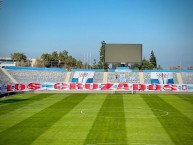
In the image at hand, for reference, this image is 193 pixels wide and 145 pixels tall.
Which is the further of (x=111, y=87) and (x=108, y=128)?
(x=111, y=87)

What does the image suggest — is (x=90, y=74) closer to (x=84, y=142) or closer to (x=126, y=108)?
(x=126, y=108)

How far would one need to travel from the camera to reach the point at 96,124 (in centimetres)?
2844

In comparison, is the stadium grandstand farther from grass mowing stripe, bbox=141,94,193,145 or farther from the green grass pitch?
grass mowing stripe, bbox=141,94,193,145

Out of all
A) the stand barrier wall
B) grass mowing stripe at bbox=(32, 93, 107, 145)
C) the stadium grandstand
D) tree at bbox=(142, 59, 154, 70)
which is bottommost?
grass mowing stripe at bbox=(32, 93, 107, 145)

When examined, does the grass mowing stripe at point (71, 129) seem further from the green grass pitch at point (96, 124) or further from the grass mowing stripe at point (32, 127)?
the grass mowing stripe at point (32, 127)

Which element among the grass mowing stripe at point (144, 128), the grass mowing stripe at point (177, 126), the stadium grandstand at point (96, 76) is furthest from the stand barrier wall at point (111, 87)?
the grass mowing stripe at point (177, 126)

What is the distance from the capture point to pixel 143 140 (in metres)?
22.9

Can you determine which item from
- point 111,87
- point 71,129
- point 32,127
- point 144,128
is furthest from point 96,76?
point 71,129

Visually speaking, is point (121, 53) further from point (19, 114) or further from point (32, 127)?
point (32, 127)

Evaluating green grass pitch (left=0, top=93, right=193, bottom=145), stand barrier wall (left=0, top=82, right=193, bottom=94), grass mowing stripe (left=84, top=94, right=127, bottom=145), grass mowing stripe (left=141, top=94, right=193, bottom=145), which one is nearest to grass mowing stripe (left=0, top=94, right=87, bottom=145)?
green grass pitch (left=0, top=93, right=193, bottom=145)

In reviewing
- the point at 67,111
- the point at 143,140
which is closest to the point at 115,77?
the point at 67,111

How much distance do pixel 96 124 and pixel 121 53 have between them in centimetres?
4423

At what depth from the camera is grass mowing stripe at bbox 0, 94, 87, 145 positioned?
76.3 ft

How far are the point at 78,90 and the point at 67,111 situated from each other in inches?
924
